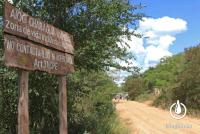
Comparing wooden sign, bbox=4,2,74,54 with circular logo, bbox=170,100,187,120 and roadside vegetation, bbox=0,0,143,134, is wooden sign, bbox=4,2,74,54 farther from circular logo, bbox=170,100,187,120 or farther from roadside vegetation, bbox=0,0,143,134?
circular logo, bbox=170,100,187,120

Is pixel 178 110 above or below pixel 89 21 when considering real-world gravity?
below

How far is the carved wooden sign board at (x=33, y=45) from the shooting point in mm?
8367

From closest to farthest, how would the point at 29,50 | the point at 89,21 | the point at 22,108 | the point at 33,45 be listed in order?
the point at 22,108 < the point at 29,50 < the point at 33,45 < the point at 89,21

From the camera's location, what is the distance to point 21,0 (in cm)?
1378

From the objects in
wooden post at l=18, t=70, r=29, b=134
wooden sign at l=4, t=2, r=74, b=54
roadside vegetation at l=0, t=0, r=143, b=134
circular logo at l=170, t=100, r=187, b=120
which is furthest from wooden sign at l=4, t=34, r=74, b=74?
circular logo at l=170, t=100, r=187, b=120

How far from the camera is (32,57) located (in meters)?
9.08

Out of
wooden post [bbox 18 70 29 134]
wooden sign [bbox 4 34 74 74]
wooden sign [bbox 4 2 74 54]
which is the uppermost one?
wooden sign [bbox 4 2 74 54]

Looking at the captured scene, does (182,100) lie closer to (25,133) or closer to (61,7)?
(61,7)

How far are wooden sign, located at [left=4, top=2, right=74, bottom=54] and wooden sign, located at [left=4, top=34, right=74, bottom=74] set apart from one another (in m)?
0.12

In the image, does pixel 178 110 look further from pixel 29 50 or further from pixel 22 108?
pixel 22 108

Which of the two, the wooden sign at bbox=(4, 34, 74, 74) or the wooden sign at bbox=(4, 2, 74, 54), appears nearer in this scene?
the wooden sign at bbox=(4, 34, 74, 74)

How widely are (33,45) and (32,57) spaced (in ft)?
0.87

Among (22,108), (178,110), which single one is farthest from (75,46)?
(178,110)

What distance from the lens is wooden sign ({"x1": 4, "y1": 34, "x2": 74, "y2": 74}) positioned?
8.27 metres
